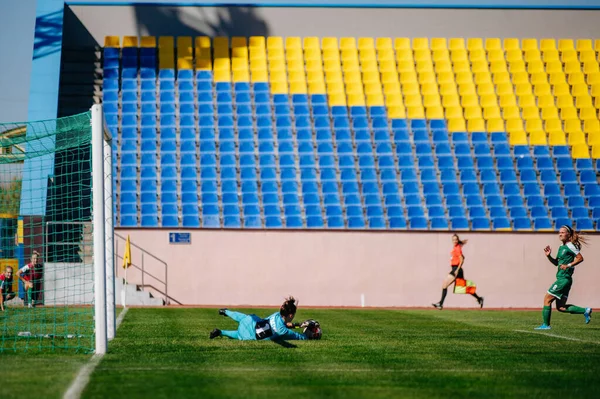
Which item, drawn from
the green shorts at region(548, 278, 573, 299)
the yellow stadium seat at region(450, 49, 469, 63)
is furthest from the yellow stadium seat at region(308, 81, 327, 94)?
the green shorts at region(548, 278, 573, 299)

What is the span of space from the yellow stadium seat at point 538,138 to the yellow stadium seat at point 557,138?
22 cm

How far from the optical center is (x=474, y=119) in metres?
30.9

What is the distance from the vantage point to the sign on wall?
1016 inches

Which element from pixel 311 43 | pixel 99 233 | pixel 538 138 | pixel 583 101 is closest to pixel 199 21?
pixel 311 43

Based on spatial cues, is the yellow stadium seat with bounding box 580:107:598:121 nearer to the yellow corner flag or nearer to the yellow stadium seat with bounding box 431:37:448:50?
the yellow stadium seat with bounding box 431:37:448:50

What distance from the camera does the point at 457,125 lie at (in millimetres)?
30547

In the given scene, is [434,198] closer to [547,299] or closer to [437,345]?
[547,299]

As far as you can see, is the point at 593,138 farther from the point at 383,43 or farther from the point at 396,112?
the point at 383,43

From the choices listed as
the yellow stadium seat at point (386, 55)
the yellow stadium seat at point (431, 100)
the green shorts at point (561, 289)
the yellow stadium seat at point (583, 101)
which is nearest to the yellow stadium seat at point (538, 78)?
the yellow stadium seat at point (583, 101)

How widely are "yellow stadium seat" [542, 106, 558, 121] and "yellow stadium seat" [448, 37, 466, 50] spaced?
14.1ft

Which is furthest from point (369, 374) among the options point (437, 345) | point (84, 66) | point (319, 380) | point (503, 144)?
point (84, 66)

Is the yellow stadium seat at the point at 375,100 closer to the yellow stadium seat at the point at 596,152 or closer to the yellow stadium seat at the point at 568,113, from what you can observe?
the yellow stadium seat at the point at 568,113

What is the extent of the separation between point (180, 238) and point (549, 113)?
14.4 metres

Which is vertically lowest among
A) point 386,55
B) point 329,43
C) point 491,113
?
point 491,113
